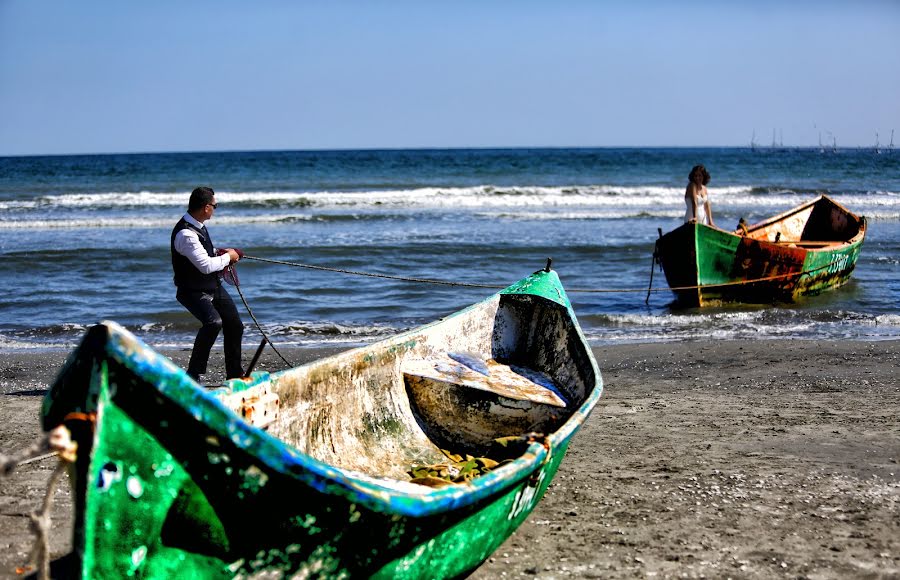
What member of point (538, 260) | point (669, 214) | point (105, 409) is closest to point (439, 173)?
point (669, 214)

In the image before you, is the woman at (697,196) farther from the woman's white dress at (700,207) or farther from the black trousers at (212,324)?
the black trousers at (212,324)

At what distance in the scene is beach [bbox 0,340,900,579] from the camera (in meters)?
4.38

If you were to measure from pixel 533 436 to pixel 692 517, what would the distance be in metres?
1.24

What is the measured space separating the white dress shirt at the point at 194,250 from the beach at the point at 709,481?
1.68 m

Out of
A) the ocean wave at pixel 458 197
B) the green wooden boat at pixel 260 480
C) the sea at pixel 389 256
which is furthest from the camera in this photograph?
Answer: the ocean wave at pixel 458 197

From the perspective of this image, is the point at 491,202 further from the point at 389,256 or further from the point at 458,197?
the point at 389,256

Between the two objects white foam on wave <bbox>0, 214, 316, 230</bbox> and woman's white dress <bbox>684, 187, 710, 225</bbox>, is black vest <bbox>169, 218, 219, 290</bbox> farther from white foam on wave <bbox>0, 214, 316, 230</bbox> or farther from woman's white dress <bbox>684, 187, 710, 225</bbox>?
white foam on wave <bbox>0, 214, 316, 230</bbox>

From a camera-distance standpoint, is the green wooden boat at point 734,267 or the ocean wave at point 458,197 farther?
the ocean wave at point 458,197

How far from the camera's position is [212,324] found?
6703 mm

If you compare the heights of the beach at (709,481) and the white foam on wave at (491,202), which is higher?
the white foam on wave at (491,202)

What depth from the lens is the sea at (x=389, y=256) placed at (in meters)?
10.7

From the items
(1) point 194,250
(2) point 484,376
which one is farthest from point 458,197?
(2) point 484,376

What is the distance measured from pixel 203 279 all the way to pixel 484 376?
2.27 metres

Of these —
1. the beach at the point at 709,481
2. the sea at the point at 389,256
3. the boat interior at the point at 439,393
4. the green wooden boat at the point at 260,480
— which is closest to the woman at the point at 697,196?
the sea at the point at 389,256
